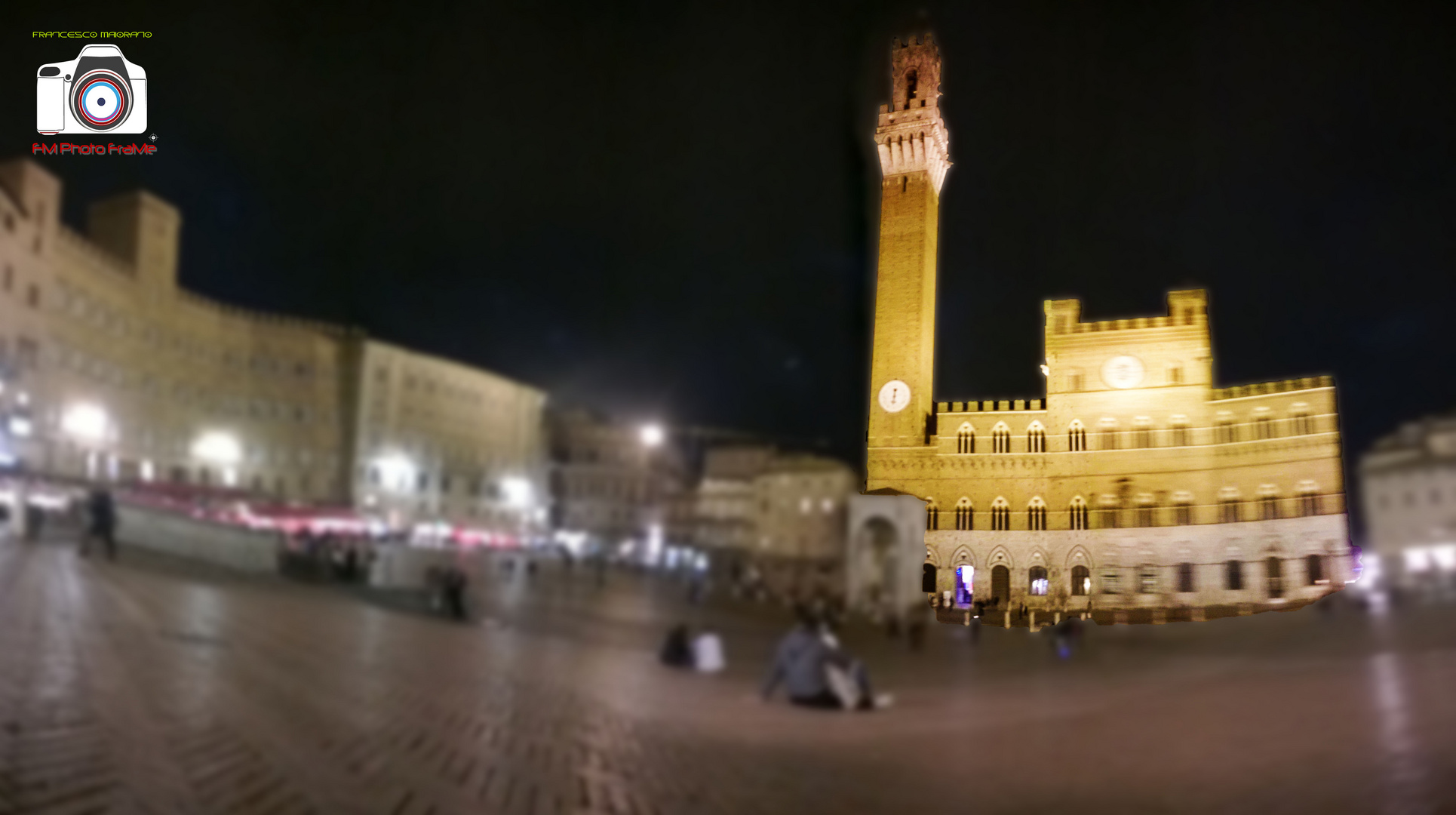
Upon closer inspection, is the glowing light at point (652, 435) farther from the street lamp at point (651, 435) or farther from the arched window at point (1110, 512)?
the arched window at point (1110, 512)

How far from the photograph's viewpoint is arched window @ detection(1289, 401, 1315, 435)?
4.17 ft

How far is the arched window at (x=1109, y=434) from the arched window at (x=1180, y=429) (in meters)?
0.08

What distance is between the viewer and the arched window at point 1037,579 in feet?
4.21

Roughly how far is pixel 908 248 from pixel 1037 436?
379mm

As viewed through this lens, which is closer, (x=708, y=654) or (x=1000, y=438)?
(x=1000, y=438)

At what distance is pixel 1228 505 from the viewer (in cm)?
128

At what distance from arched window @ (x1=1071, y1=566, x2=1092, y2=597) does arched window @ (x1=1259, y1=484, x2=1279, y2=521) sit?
256 mm

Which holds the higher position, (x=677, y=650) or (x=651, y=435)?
(x=651, y=435)

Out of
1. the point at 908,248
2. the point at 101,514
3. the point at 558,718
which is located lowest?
the point at 558,718

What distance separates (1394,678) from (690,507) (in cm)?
199

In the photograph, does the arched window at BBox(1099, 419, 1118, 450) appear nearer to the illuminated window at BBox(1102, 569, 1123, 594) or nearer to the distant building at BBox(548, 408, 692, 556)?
the illuminated window at BBox(1102, 569, 1123, 594)
